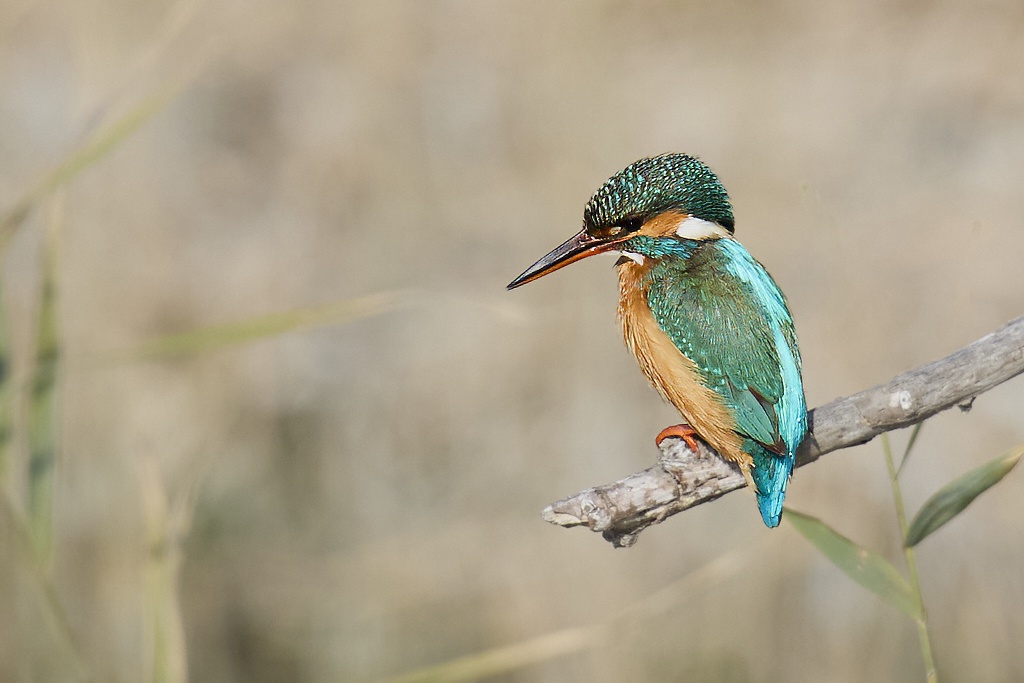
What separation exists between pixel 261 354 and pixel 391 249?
2.43 feet

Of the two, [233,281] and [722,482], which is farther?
[233,281]

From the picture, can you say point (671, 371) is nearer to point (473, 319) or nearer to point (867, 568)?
point (867, 568)

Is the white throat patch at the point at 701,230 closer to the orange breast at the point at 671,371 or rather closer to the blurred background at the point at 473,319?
the orange breast at the point at 671,371

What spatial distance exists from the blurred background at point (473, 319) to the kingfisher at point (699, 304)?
81.7 inches

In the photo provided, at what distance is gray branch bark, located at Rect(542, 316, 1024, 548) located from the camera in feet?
3.95

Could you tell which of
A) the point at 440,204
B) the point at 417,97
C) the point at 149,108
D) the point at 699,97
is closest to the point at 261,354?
the point at 440,204

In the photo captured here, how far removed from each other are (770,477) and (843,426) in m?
0.13

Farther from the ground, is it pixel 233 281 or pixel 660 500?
pixel 233 281

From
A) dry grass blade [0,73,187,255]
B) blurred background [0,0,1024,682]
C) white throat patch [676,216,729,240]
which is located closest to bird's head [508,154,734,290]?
white throat patch [676,216,729,240]

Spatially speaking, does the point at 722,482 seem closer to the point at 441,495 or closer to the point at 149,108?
the point at 149,108

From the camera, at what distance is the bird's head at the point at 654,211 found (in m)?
1.60

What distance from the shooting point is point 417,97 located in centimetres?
521

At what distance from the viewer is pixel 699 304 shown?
1606 mm

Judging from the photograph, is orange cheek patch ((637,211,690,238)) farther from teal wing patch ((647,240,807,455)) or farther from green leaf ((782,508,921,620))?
green leaf ((782,508,921,620))
